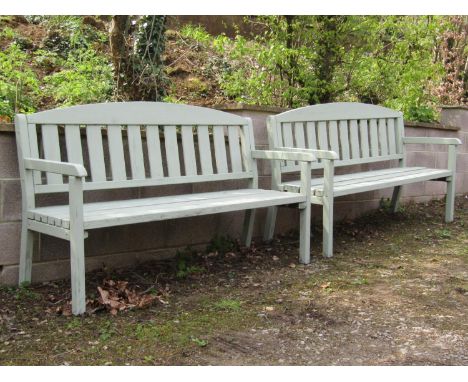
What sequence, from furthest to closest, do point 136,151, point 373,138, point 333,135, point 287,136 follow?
point 373,138
point 333,135
point 287,136
point 136,151

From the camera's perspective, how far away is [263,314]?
11.4 feet

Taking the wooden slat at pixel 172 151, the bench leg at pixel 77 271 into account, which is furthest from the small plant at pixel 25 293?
the wooden slat at pixel 172 151

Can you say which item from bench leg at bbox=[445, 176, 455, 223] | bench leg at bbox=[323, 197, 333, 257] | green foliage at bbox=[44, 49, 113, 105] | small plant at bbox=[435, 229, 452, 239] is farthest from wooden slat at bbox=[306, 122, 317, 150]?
green foliage at bbox=[44, 49, 113, 105]

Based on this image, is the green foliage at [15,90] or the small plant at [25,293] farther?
the green foliage at [15,90]

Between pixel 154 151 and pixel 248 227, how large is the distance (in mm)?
1038

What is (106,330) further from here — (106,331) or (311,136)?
(311,136)

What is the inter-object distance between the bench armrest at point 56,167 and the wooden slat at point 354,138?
316cm

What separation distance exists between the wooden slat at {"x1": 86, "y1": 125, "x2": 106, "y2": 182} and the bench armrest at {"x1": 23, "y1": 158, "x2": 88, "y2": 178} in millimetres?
426

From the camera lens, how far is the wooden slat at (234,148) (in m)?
4.79

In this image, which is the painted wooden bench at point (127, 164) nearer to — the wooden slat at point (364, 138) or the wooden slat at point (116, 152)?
the wooden slat at point (116, 152)

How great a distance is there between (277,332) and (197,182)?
65.9 inches

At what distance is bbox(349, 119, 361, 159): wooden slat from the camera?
19.3 feet

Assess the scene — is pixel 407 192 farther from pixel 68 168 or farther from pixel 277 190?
pixel 68 168

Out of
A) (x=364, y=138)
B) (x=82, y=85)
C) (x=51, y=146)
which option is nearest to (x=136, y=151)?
(x=51, y=146)
